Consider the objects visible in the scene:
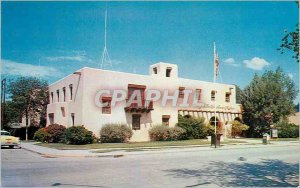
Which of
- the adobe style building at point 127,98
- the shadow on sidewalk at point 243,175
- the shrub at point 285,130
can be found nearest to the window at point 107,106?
the adobe style building at point 127,98

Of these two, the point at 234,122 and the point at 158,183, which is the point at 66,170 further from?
the point at 234,122

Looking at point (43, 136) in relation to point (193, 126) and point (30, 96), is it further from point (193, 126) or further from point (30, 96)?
point (193, 126)

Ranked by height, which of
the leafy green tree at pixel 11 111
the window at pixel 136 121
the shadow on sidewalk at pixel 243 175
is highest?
the leafy green tree at pixel 11 111

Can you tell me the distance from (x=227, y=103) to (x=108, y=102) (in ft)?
57.3

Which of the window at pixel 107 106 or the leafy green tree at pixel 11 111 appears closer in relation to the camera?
the window at pixel 107 106

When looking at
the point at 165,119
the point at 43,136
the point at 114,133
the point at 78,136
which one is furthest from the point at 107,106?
the point at 165,119

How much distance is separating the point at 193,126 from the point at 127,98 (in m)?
8.69

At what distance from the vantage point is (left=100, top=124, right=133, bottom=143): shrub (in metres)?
27.0

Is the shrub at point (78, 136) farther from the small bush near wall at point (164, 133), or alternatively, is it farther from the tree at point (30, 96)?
the tree at point (30, 96)

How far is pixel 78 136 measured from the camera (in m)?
24.5

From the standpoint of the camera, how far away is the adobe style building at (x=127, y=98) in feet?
89.8

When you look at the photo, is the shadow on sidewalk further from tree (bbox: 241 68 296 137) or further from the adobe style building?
tree (bbox: 241 68 296 137)

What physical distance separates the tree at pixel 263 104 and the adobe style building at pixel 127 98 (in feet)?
12.5

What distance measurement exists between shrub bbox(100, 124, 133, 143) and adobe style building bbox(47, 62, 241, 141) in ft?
2.28
